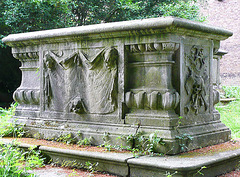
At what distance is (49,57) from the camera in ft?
18.3

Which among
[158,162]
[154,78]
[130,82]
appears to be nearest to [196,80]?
[154,78]

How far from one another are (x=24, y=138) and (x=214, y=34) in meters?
3.49

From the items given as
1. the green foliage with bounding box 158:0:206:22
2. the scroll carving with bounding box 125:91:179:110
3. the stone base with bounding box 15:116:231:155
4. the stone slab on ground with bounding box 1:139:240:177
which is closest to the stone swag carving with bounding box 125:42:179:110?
the scroll carving with bounding box 125:91:179:110

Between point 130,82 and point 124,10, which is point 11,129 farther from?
point 124,10

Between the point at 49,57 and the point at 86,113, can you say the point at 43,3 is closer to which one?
the point at 49,57

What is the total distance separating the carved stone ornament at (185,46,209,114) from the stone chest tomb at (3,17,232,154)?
0.5 inches

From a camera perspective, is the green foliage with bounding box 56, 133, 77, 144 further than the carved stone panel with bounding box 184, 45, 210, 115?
Yes

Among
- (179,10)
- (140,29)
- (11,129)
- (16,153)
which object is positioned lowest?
(16,153)

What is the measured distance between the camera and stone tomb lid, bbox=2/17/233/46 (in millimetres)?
4227

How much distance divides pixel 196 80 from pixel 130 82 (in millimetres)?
932

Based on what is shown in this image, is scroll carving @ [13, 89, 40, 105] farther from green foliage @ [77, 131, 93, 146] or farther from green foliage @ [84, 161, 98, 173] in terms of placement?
green foliage @ [84, 161, 98, 173]

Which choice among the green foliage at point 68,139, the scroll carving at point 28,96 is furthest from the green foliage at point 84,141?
the scroll carving at point 28,96

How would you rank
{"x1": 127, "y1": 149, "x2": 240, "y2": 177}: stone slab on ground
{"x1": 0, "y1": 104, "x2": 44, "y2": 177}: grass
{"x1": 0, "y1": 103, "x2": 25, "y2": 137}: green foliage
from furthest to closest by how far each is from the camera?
→ 1. {"x1": 0, "y1": 103, "x2": 25, "y2": 137}: green foliage
2. {"x1": 0, "y1": 104, "x2": 44, "y2": 177}: grass
3. {"x1": 127, "y1": 149, "x2": 240, "y2": 177}: stone slab on ground

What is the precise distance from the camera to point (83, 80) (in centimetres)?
521
